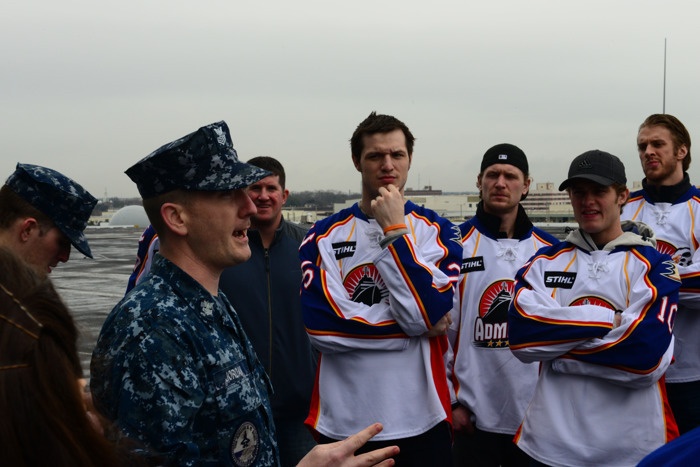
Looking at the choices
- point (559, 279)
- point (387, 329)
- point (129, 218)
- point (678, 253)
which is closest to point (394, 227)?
point (387, 329)

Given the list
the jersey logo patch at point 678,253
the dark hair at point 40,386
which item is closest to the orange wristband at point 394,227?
the jersey logo patch at point 678,253

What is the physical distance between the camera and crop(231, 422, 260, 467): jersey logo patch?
219cm

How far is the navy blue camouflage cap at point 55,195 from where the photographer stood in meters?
3.26

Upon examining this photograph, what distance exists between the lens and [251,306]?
445 centimetres

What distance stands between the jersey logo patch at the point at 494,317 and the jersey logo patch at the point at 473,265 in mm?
143

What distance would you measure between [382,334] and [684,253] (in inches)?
88.1

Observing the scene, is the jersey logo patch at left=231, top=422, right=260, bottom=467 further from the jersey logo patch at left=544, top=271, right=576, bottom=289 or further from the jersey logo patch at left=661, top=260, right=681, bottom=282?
the jersey logo patch at left=661, top=260, right=681, bottom=282

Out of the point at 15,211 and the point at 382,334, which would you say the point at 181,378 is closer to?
the point at 15,211

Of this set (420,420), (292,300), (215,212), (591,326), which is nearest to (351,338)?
(420,420)

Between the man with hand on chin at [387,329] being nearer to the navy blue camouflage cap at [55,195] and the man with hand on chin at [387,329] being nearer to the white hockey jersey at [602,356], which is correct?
the white hockey jersey at [602,356]

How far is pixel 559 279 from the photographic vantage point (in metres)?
3.86

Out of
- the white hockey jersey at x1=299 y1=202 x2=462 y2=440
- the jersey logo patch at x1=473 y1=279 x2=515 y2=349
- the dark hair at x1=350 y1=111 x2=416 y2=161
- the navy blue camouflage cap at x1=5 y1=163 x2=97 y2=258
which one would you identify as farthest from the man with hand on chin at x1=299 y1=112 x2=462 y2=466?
the navy blue camouflage cap at x1=5 y1=163 x2=97 y2=258

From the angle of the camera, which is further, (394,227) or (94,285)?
(94,285)

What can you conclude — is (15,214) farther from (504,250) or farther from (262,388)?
(504,250)
